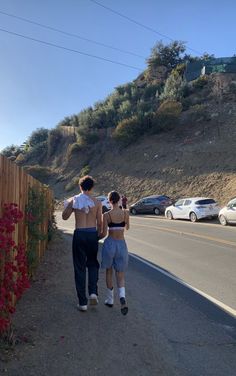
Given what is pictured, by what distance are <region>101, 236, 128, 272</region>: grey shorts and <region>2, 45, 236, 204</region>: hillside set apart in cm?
2715

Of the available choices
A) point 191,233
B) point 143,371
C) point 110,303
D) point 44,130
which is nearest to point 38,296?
point 110,303

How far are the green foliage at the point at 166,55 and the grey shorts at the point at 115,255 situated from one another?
64047 mm

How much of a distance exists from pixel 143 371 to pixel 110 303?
95.3 inches

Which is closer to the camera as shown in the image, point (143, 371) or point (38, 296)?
point (143, 371)

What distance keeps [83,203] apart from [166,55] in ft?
215

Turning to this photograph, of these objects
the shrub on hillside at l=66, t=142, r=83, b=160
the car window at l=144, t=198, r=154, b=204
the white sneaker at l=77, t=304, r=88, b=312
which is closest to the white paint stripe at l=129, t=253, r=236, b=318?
the white sneaker at l=77, t=304, r=88, b=312

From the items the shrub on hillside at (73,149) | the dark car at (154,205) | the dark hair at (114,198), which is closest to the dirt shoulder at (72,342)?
the dark hair at (114,198)

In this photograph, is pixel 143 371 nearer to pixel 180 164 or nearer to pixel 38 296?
pixel 38 296

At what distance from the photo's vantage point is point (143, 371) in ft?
15.9

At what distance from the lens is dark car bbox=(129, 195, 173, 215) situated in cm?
3609

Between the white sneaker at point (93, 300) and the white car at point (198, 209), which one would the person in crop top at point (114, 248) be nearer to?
the white sneaker at point (93, 300)

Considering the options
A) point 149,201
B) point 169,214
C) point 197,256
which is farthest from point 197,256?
point 149,201

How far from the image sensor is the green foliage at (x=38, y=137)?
78.6m

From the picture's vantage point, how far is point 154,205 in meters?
36.4
